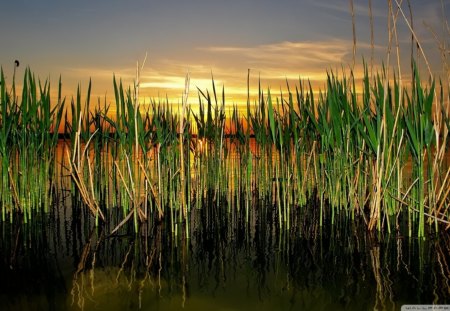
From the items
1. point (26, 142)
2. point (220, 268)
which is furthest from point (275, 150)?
point (26, 142)

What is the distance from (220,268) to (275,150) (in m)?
1.93

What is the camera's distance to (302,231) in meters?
4.79

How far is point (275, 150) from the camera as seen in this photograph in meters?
5.10

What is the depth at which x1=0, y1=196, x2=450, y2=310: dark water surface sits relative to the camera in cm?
294

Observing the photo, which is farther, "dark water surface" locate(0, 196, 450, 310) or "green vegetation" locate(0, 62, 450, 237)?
"green vegetation" locate(0, 62, 450, 237)

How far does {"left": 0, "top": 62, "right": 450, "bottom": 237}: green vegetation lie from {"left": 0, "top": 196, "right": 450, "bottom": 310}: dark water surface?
0.92ft

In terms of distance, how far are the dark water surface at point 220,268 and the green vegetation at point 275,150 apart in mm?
281

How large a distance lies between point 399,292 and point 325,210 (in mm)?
2981

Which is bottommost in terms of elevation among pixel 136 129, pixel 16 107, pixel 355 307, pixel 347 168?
pixel 355 307

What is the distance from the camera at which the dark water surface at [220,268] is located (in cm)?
294

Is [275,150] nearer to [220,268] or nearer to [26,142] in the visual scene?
[220,268]

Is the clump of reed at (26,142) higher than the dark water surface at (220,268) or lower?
higher

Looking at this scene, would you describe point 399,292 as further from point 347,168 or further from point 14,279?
point 14,279

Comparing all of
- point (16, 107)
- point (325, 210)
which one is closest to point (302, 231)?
point (325, 210)
